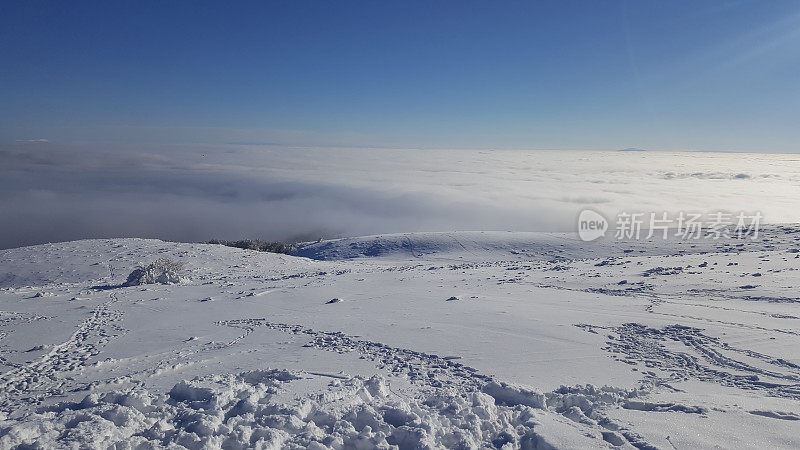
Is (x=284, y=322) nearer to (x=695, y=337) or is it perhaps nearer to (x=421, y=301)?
(x=421, y=301)

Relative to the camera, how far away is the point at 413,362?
6.77 meters

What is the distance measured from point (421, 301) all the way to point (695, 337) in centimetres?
533

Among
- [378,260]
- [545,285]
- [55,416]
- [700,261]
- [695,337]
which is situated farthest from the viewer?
[378,260]

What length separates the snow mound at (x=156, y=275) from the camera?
13922 mm

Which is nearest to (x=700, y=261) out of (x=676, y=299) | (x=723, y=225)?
(x=676, y=299)

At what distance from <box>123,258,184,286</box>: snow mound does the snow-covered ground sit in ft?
1.62

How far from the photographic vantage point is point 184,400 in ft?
17.9

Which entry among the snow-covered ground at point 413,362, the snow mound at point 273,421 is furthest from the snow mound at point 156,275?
the snow mound at point 273,421

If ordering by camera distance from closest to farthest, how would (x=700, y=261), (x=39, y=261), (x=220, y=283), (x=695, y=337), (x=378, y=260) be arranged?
(x=695, y=337) < (x=220, y=283) < (x=700, y=261) < (x=39, y=261) < (x=378, y=260)

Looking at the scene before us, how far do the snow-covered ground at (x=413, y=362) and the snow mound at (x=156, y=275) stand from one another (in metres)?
0.49

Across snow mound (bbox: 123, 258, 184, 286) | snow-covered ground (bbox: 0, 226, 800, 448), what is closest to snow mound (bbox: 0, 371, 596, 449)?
snow-covered ground (bbox: 0, 226, 800, 448)

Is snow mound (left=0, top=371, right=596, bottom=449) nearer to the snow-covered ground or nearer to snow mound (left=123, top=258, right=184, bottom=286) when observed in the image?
the snow-covered ground

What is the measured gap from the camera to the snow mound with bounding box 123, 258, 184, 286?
13.9 m

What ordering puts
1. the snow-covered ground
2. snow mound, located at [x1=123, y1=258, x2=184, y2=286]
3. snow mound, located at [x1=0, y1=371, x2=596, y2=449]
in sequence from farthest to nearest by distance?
snow mound, located at [x1=123, y1=258, x2=184, y2=286], the snow-covered ground, snow mound, located at [x1=0, y1=371, x2=596, y2=449]
